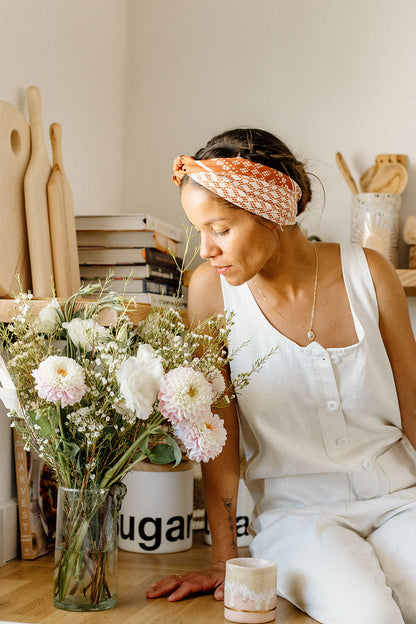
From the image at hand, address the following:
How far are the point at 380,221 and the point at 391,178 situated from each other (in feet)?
0.44

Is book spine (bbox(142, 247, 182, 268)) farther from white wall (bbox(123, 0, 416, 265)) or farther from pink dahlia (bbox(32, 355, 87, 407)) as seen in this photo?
pink dahlia (bbox(32, 355, 87, 407))

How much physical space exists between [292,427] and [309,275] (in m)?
0.30

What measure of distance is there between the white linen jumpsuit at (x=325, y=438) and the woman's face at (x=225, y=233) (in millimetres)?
167

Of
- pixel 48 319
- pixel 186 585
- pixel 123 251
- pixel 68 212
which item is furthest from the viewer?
pixel 123 251

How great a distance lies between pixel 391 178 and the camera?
1.86 metres

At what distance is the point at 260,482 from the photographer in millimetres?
1452

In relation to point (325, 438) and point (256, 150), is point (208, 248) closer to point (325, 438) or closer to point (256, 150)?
point (256, 150)

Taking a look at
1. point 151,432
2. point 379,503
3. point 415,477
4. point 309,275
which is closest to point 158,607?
point 151,432

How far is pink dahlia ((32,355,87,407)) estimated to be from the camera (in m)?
1.03

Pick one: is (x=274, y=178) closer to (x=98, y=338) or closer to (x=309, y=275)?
(x=309, y=275)

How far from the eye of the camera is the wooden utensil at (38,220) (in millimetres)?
1408

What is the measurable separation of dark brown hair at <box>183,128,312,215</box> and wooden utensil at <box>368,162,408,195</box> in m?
0.56

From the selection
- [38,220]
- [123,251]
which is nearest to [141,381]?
[38,220]

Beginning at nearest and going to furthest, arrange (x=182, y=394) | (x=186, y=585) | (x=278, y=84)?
(x=182, y=394)
(x=186, y=585)
(x=278, y=84)
